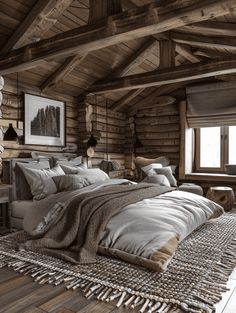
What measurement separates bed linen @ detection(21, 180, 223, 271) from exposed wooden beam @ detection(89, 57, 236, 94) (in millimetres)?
1969

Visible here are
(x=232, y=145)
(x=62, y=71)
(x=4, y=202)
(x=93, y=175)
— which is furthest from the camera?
(x=232, y=145)

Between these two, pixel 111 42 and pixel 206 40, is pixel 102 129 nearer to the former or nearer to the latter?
pixel 206 40

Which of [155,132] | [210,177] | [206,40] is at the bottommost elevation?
[210,177]

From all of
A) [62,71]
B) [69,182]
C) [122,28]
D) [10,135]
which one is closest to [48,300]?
[69,182]

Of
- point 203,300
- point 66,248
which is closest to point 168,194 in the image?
point 66,248

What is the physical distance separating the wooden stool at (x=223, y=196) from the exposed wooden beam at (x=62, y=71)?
3.47 meters

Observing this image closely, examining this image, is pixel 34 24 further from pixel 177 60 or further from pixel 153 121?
pixel 153 121

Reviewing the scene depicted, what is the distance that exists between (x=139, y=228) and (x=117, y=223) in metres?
0.24

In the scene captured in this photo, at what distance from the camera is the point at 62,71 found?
493cm

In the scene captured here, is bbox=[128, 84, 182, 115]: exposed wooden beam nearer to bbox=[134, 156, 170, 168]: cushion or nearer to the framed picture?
bbox=[134, 156, 170, 168]: cushion

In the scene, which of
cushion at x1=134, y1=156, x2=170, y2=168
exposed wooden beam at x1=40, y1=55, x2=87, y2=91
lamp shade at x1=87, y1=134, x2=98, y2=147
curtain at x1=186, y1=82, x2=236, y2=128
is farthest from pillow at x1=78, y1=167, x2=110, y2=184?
curtain at x1=186, y1=82, x2=236, y2=128

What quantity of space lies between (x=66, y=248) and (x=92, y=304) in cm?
100

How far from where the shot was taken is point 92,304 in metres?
1.98

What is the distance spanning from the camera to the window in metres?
6.39
